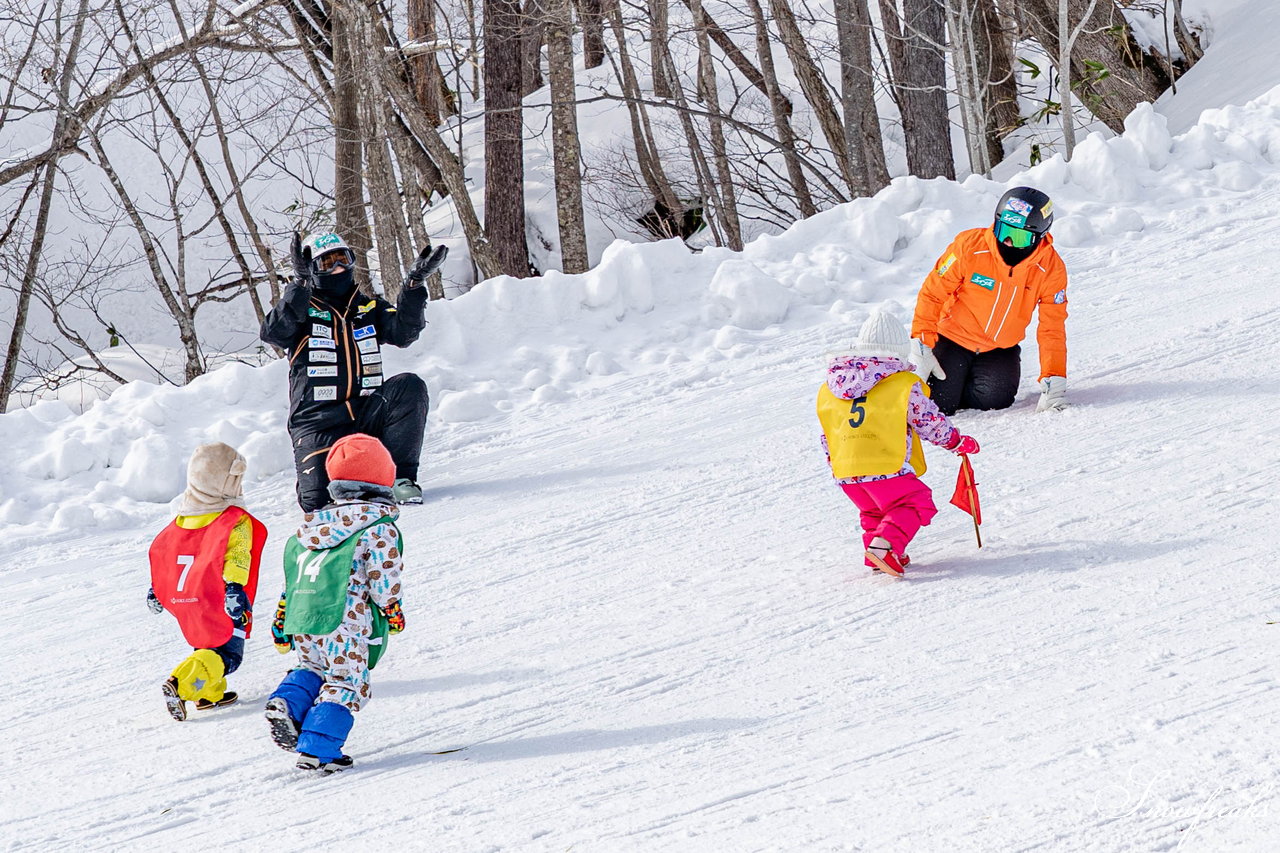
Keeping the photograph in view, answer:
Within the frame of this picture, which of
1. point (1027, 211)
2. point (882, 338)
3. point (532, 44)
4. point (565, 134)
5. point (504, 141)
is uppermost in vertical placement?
point (532, 44)

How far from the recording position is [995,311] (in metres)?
Result: 5.73

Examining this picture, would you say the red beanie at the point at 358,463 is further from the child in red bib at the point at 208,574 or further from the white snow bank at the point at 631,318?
the white snow bank at the point at 631,318

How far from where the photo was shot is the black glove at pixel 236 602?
3885mm

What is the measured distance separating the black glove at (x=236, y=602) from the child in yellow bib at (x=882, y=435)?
197 cm

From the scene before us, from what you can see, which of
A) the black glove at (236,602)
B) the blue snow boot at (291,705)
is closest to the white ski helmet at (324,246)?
the black glove at (236,602)

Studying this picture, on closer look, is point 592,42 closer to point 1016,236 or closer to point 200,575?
point 1016,236

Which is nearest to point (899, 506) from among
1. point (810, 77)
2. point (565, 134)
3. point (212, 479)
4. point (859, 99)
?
point (212, 479)

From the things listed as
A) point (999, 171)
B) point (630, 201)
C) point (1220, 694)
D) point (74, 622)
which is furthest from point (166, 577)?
point (630, 201)

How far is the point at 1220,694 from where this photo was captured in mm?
3158

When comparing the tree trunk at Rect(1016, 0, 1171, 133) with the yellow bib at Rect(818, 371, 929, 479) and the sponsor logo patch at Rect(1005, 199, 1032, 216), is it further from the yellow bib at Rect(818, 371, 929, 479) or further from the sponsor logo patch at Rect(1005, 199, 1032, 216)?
the yellow bib at Rect(818, 371, 929, 479)

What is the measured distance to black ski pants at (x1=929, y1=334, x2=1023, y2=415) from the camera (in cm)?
579

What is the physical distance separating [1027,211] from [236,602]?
12.0 feet

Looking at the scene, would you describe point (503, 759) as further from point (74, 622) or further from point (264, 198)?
point (264, 198)

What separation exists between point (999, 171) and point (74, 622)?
10550 mm
